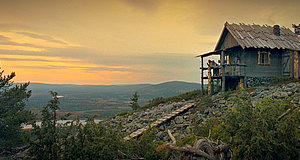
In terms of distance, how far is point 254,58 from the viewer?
907 inches

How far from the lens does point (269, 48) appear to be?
22562 millimetres

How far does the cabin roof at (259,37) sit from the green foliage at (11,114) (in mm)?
21944

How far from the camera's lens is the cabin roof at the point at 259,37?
2250 cm

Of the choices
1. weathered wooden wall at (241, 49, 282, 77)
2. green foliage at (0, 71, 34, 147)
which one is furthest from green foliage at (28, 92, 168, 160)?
weathered wooden wall at (241, 49, 282, 77)

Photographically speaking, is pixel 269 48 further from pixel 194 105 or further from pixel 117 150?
pixel 117 150

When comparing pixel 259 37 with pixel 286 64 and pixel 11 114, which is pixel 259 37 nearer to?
pixel 286 64

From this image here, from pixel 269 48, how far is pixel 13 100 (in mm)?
27284

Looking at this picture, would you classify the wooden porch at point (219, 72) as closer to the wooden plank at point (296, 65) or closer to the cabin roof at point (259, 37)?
the cabin roof at point (259, 37)

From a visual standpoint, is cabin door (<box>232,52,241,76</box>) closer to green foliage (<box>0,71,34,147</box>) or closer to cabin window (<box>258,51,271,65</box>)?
cabin window (<box>258,51,271,65</box>)

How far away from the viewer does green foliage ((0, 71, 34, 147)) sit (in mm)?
19906

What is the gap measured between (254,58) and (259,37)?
9.04 feet

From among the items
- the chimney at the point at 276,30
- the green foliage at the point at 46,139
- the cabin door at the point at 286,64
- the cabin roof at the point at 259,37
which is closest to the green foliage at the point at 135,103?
the cabin roof at the point at 259,37

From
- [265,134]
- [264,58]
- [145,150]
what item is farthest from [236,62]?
[145,150]

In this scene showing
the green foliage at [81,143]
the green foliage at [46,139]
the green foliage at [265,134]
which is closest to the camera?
the green foliage at [265,134]
